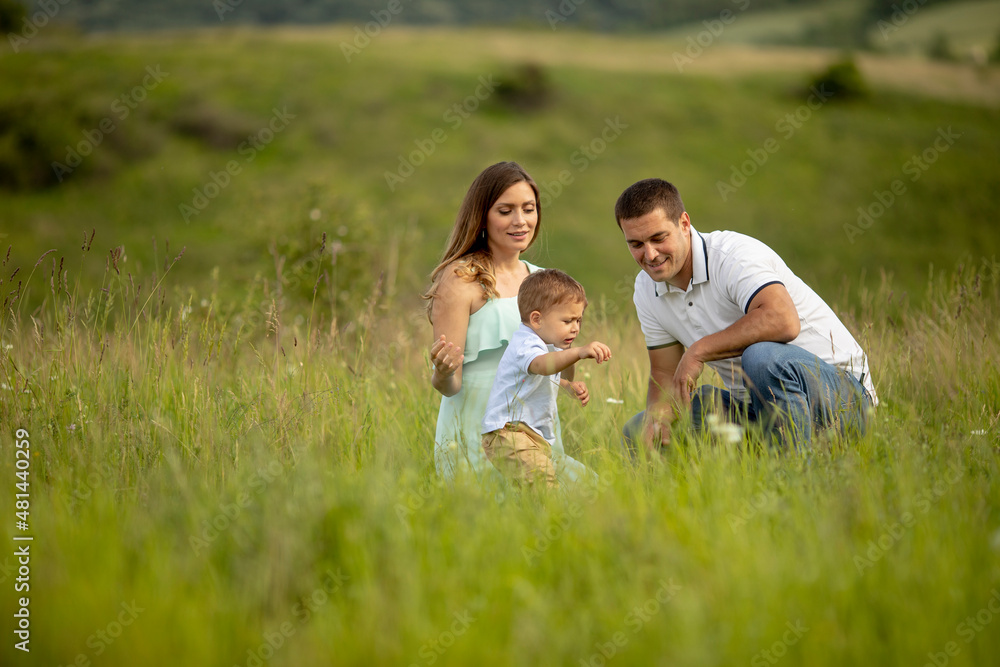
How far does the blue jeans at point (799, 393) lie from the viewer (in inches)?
141

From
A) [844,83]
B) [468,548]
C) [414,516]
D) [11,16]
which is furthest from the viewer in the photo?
[11,16]

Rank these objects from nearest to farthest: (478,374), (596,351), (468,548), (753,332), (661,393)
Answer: (468,548) < (596,351) < (753,332) < (478,374) < (661,393)

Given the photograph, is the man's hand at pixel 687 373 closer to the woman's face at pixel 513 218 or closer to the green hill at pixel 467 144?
the woman's face at pixel 513 218

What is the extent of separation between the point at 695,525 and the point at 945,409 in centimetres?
228

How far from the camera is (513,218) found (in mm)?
3984

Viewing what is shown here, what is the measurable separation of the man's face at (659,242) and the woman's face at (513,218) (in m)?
0.52

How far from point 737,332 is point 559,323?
3.29ft

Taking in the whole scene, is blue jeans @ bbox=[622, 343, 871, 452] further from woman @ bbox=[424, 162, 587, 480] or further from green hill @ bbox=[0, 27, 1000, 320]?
green hill @ bbox=[0, 27, 1000, 320]

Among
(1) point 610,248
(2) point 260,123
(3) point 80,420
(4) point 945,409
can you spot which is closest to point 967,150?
(1) point 610,248

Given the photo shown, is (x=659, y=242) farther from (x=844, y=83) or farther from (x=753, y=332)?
(x=844, y=83)

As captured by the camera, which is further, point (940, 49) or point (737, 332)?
point (940, 49)

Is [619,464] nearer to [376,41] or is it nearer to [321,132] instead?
[321,132]

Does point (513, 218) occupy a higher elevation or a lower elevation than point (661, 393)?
higher

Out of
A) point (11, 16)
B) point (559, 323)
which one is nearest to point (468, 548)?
point (559, 323)
